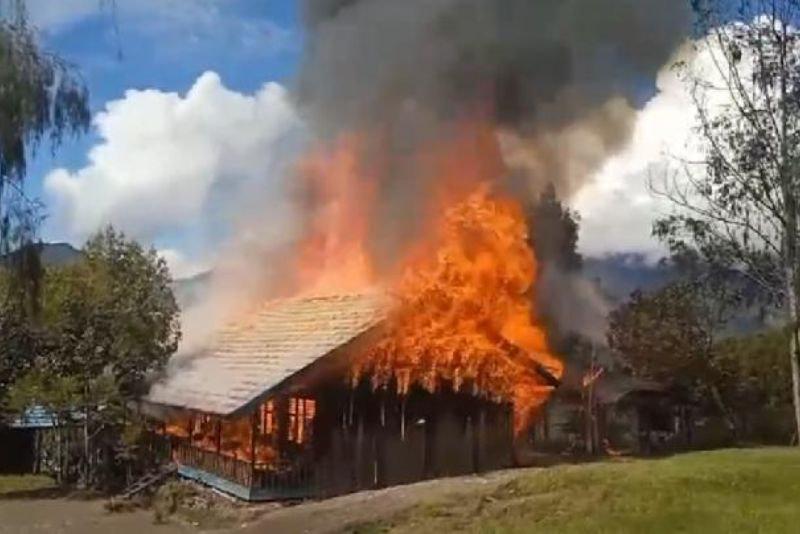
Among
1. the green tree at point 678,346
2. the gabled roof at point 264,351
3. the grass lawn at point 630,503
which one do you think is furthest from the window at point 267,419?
the green tree at point 678,346

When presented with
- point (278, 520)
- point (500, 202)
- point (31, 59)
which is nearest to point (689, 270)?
point (500, 202)

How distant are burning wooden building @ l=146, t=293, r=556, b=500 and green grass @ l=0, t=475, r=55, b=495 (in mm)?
6151

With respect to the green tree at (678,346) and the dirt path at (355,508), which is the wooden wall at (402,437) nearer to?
the dirt path at (355,508)

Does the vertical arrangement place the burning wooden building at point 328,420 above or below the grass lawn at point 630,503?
above

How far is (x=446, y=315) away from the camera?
2567cm

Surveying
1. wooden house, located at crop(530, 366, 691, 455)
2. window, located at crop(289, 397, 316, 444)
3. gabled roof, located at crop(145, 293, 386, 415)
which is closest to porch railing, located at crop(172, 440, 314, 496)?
window, located at crop(289, 397, 316, 444)

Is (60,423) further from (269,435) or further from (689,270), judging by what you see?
(689,270)

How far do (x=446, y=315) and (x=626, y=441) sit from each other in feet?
48.1

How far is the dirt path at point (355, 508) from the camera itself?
19.1 m

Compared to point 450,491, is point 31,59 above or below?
above

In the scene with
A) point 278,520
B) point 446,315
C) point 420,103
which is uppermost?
point 420,103

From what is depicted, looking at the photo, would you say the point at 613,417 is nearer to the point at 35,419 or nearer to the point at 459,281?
the point at 459,281

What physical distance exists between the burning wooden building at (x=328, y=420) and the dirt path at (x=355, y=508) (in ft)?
5.48

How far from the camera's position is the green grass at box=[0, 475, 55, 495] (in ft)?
102
